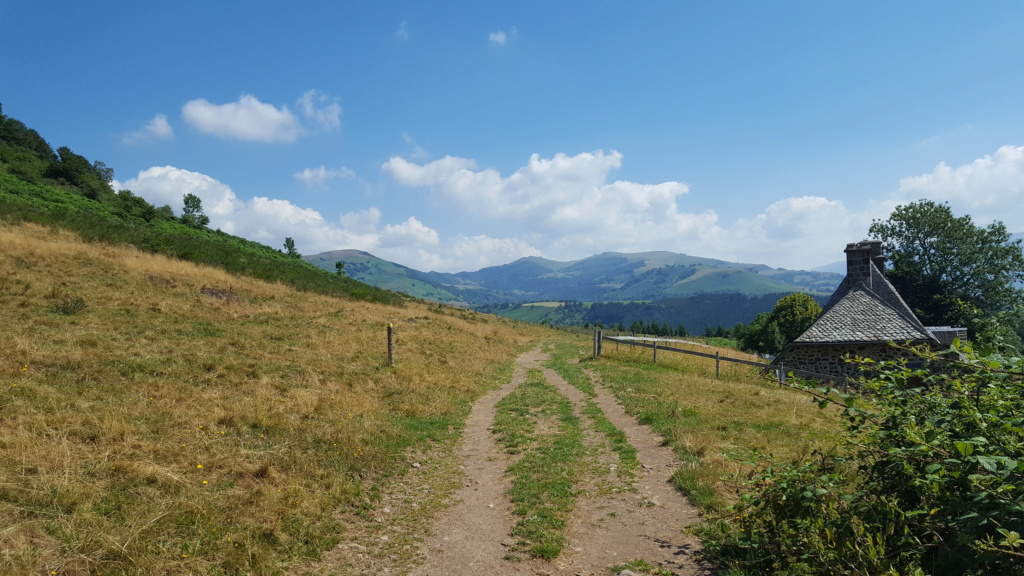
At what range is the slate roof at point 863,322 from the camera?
19797 millimetres

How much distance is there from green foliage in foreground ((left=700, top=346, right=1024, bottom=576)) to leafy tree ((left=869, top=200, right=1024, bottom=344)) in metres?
46.0

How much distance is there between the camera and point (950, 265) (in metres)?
40.3

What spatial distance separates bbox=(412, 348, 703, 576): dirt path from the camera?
5.63 m

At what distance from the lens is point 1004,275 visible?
38.9m

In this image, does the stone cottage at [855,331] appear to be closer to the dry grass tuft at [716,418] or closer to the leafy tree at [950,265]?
the dry grass tuft at [716,418]

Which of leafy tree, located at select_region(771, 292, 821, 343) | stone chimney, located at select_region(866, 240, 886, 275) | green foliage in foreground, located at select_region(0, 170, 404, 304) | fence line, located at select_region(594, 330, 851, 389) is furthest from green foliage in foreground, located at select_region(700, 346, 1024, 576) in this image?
leafy tree, located at select_region(771, 292, 821, 343)

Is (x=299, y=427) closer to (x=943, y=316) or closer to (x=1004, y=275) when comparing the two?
(x=943, y=316)

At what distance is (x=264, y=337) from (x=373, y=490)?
11825 millimetres


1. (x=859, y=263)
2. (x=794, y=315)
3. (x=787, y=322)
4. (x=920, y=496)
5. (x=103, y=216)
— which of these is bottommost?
(x=787, y=322)

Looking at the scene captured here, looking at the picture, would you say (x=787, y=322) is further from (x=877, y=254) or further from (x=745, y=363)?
(x=745, y=363)

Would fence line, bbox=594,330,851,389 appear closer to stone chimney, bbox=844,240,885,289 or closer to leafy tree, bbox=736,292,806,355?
stone chimney, bbox=844,240,885,289

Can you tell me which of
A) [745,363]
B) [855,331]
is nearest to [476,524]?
[745,363]

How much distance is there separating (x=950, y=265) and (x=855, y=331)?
30.5 m

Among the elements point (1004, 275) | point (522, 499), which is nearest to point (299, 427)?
point (522, 499)
